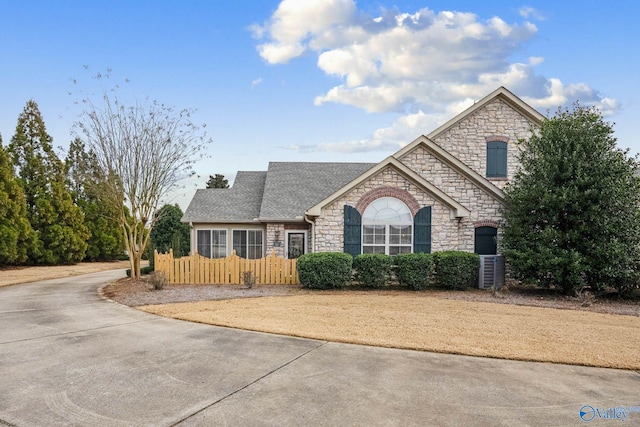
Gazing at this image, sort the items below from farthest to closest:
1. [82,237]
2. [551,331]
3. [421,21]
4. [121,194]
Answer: [82,237], [121,194], [421,21], [551,331]

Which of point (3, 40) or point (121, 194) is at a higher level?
point (3, 40)

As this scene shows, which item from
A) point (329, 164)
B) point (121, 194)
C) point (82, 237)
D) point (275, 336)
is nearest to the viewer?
point (275, 336)

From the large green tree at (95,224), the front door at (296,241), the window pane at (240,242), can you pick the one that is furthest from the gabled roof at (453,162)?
the large green tree at (95,224)

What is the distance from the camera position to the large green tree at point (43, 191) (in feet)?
87.8

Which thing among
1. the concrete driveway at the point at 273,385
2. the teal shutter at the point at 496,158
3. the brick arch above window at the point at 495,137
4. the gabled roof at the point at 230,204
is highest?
the brick arch above window at the point at 495,137

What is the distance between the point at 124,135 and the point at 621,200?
18.2 meters

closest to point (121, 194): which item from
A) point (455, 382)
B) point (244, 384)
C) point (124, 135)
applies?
point (124, 135)

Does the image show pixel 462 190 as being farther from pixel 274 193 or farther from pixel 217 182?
pixel 217 182

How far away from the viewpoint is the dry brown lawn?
7059 millimetres

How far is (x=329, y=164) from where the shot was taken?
2438 cm

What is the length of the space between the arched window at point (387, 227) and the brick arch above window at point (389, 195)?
0.12 metres

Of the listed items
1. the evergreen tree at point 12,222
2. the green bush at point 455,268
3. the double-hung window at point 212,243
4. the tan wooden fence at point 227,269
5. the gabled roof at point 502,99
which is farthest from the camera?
the evergreen tree at point 12,222

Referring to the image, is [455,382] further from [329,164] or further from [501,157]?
[329,164]

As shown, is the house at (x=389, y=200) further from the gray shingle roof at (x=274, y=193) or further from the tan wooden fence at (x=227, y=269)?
the tan wooden fence at (x=227, y=269)
